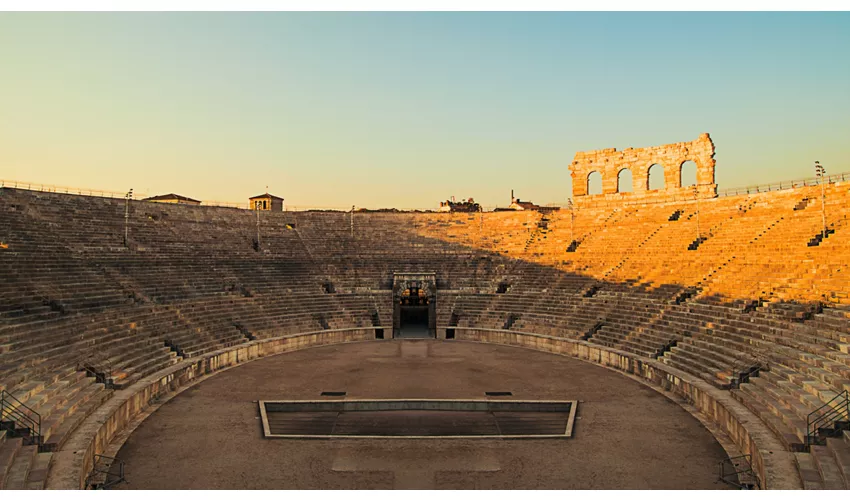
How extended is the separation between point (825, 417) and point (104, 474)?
1824 cm

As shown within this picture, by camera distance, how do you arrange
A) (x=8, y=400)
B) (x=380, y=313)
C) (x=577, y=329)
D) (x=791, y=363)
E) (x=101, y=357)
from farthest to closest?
(x=380, y=313), (x=577, y=329), (x=101, y=357), (x=791, y=363), (x=8, y=400)

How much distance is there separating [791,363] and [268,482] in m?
17.0

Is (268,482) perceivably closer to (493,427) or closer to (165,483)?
(165,483)

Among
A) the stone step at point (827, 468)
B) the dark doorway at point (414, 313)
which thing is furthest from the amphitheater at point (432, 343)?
the dark doorway at point (414, 313)

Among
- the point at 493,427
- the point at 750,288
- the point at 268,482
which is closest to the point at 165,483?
the point at 268,482

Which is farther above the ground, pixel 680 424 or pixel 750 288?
pixel 750 288

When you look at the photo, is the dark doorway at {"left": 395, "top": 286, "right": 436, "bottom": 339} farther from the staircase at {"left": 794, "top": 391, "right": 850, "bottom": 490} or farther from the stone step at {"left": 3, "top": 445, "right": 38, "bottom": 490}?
the stone step at {"left": 3, "top": 445, "right": 38, "bottom": 490}

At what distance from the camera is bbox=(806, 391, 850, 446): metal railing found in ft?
41.3

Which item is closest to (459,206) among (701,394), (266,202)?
(266,202)

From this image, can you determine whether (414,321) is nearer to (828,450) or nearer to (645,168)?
(645,168)

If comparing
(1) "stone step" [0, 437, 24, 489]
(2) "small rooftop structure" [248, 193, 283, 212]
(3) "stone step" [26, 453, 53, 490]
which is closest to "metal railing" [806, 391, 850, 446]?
(3) "stone step" [26, 453, 53, 490]

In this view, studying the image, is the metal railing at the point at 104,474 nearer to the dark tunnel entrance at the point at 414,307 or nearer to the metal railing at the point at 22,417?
the metal railing at the point at 22,417

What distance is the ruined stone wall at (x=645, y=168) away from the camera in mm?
41500

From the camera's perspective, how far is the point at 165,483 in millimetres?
12523
